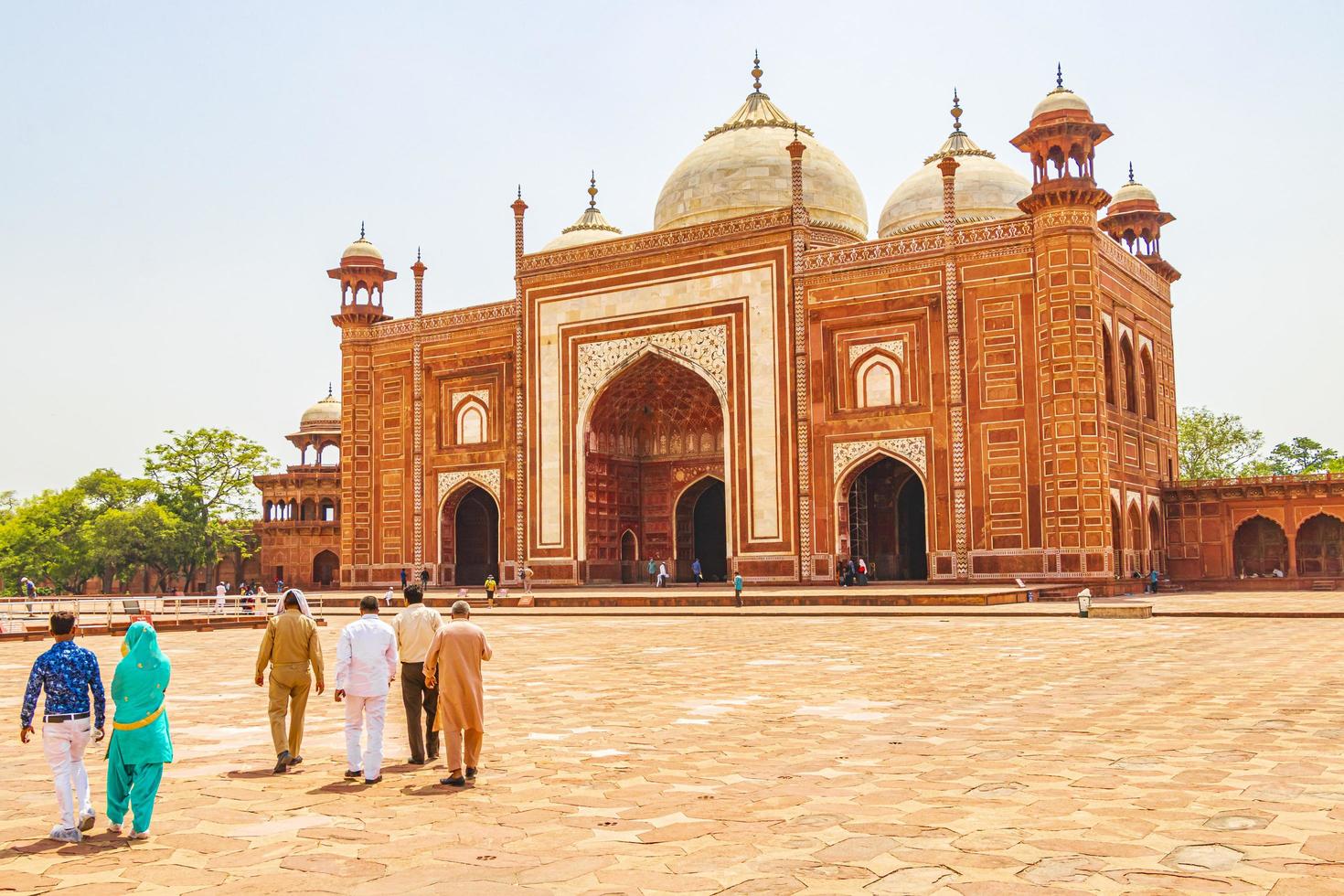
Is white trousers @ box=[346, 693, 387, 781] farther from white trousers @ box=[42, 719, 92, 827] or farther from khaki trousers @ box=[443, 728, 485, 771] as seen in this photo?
white trousers @ box=[42, 719, 92, 827]

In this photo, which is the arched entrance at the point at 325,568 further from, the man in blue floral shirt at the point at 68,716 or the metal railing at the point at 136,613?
the man in blue floral shirt at the point at 68,716

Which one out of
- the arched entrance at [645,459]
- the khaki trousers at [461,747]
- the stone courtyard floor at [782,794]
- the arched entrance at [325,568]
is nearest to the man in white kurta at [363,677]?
the stone courtyard floor at [782,794]

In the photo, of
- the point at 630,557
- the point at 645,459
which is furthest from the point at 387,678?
the point at 645,459

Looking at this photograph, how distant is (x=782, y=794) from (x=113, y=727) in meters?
2.78

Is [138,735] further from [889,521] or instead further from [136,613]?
[889,521]

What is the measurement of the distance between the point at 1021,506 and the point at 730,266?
321 inches

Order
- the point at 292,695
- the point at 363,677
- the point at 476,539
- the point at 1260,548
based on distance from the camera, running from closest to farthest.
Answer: the point at 363,677, the point at 292,695, the point at 1260,548, the point at 476,539

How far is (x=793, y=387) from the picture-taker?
84.1ft

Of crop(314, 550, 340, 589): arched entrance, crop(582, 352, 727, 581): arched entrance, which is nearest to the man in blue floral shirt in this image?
crop(582, 352, 727, 581): arched entrance

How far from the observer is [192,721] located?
7.90m

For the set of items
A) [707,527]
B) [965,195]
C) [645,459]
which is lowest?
[707,527]

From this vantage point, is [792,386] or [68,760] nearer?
[68,760]

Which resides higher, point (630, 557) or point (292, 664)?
point (630, 557)

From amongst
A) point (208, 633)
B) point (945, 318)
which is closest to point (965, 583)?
point (945, 318)
